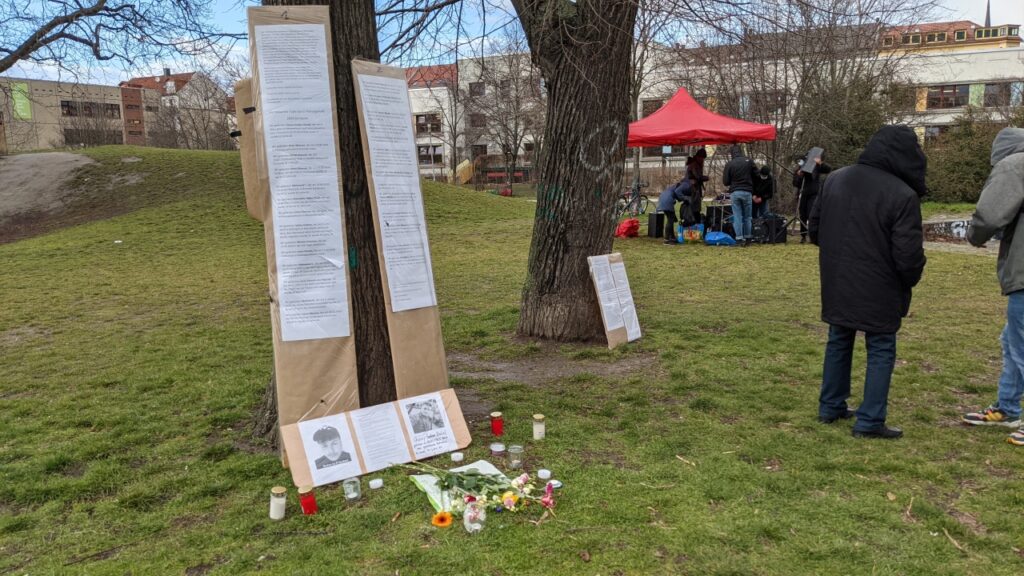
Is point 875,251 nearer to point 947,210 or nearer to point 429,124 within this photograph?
point 947,210

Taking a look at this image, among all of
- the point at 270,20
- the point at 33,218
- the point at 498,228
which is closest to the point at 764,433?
the point at 270,20

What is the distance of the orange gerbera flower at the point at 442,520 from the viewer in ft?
9.86

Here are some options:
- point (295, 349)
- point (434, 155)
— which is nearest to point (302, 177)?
point (295, 349)

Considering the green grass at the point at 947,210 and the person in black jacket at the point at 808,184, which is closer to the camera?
the person in black jacket at the point at 808,184

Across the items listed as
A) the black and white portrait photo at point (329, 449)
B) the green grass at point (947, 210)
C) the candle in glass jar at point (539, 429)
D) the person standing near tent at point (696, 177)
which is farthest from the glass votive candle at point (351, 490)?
the green grass at point (947, 210)

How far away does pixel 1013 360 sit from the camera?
4.05 m

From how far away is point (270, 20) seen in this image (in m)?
3.51

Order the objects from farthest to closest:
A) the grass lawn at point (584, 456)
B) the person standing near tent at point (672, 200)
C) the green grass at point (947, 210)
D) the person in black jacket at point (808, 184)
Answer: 1. the green grass at point (947, 210)
2. the person standing near tent at point (672, 200)
3. the person in black jacket at point (808, 184)
4. the grass lawn at point (584, 456)

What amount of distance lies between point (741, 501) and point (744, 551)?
1.49 feet

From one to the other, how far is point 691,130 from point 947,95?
4224 cm

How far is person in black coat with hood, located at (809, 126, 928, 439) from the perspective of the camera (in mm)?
3715

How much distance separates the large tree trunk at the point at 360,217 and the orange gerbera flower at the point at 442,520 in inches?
45.3

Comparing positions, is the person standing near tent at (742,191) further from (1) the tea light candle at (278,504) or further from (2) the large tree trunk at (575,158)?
(1) the tea light candle at (278,504)

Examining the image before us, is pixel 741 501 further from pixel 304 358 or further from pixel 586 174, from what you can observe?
pixel 586 174
